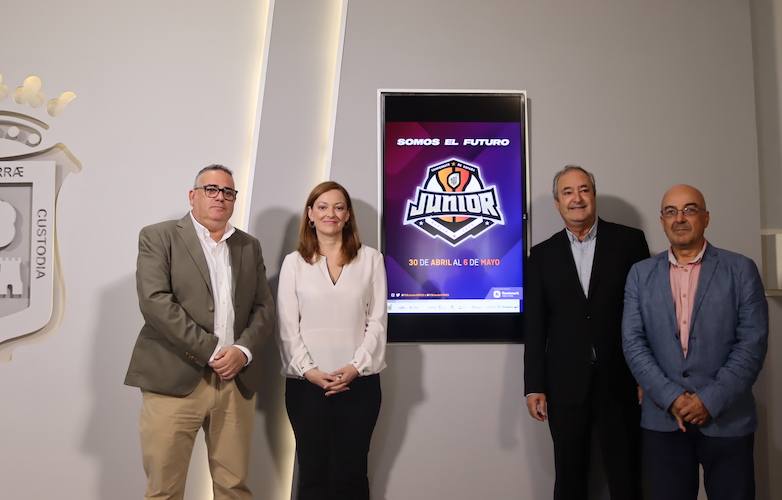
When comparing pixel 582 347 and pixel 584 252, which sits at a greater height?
pixel 584 252

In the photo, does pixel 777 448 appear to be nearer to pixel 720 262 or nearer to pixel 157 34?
pixel 720 262

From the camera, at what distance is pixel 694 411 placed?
228cm

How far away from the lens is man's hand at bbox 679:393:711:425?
7.48 feet

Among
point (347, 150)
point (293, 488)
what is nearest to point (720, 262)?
point (347, 150)

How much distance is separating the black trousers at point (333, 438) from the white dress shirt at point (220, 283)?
1.18ft

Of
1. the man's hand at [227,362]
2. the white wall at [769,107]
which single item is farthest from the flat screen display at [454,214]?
the white wall at [769,107]

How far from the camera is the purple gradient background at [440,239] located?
10.6 feet

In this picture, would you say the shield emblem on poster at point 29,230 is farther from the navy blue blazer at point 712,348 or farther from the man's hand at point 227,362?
the navy blue blazer at point 712,348

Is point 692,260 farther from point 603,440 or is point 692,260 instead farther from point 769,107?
point 769,107

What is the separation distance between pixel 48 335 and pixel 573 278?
291 centimetres

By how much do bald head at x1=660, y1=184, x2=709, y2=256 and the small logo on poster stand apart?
99 cm

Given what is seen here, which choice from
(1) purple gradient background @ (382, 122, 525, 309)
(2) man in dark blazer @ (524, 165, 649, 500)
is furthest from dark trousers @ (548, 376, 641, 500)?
(1) purple gradient background @ (382, 122, 525, 309)

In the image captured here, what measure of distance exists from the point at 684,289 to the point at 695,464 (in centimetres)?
72

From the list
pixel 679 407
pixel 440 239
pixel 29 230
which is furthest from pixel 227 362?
pixel 679 407
